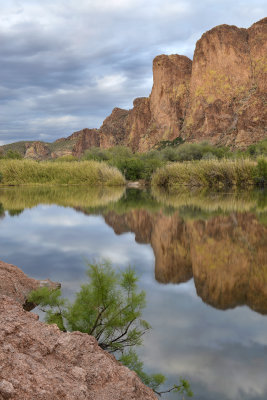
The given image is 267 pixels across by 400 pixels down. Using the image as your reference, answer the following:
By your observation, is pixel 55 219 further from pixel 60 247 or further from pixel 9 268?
pixel 9 268

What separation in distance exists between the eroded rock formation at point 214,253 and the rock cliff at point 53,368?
2.07m

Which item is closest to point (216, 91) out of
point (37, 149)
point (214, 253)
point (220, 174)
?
point (220, 174)

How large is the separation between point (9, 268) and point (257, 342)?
10.4ft

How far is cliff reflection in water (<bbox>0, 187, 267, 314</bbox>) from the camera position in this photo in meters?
4.56

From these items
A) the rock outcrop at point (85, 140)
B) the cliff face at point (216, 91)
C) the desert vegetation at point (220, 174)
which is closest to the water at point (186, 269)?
the desert vegetation at point (220, 174)

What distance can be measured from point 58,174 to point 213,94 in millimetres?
75187

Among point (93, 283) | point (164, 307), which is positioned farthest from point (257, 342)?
point (93, 283)

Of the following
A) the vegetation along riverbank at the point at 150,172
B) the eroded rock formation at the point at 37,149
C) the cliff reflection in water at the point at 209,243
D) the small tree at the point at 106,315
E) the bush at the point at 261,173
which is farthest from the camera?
the eroded rock formation at the point at 37,149

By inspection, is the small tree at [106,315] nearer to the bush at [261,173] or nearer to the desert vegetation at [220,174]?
the desert vegetation at [220,174]

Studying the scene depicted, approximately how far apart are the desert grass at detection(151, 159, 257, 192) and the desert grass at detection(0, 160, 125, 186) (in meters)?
4.32

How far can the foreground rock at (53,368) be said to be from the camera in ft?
5.80

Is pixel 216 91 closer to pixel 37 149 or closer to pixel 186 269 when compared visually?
pixel 186 269

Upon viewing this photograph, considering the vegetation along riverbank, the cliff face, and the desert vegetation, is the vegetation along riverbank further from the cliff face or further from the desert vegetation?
the cliff face

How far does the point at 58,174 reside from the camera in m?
30.8
